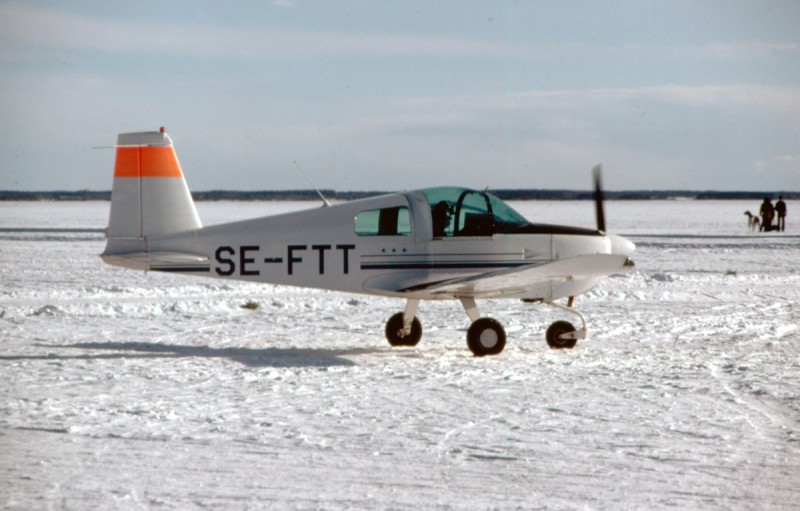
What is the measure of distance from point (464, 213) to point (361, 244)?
4.31 ft

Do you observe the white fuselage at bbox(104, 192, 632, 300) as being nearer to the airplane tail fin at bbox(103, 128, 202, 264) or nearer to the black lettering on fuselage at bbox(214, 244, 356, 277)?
the black lettering on fuselage at bbox(214, 244, 356, 277)

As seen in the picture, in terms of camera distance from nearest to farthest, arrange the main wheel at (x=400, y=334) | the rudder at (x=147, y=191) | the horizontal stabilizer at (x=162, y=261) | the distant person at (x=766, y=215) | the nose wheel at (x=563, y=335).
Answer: the horizontal stabilizer at (x=162, y=261) < the rudder at (x=147, y=191) < the nose wheel at (x=563, y=335) < the main wheel at (x=400, y=334) < the distant person at (x=766, y=215)

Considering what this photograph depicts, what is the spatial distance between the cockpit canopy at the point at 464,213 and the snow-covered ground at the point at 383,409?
154cm

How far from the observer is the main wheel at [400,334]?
41.5 feet

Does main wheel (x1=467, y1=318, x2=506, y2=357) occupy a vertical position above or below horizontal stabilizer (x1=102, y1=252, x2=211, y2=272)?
below

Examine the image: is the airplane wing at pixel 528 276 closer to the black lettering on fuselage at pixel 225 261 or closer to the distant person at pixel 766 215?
the black lettering on fuselage at pixel 225 261

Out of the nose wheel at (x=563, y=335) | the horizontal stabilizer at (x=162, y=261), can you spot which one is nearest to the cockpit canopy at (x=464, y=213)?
the nose wheel at (x=563, y=335)

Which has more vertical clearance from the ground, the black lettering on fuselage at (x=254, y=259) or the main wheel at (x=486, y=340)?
the black lettering on fuselage at (x=254, y=259)

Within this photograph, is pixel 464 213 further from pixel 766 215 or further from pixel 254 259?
pixel 766 215

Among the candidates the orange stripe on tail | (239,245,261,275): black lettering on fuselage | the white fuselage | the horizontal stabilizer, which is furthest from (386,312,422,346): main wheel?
the orange stripe on tail

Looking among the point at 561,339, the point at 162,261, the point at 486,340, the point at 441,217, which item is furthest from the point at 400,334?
the point at 162,261

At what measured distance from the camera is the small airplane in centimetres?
1140

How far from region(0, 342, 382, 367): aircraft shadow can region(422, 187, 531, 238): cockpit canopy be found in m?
1.86

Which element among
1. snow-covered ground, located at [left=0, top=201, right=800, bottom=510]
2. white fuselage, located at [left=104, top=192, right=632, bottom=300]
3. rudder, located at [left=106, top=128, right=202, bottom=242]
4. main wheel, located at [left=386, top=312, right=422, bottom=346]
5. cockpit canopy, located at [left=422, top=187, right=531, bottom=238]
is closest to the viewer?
snow-covered ground, located at [left=0, top=201, right=800, bottom=510]
